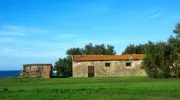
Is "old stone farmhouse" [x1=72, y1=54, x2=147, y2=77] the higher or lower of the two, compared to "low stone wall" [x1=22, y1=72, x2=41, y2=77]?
higher

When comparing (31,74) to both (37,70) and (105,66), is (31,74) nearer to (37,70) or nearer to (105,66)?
(37,70)

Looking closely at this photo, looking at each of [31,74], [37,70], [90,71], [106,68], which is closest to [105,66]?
[106,68]

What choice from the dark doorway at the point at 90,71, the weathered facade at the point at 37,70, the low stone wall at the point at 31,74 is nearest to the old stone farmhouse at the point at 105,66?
the dark doorway at the point at 90,71

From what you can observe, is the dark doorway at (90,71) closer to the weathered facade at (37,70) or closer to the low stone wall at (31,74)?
the weathered facade at (37,70)

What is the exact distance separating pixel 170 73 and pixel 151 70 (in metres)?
3.23

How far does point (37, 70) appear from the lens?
57594 millimetres

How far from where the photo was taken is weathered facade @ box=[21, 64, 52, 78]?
57.1 m

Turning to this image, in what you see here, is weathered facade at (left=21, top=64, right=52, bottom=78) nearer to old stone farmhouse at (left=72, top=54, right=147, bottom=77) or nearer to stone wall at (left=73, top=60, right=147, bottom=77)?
old stone farmhouse at (left=72, top=54, right=147, bottom=77)

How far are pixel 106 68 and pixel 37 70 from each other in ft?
38.6

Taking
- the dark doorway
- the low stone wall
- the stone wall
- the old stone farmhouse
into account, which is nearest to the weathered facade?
the low stone wall

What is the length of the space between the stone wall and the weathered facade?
14.9 ft

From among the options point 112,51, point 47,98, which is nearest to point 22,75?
point 112,51

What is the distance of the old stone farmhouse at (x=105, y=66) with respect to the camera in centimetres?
5562

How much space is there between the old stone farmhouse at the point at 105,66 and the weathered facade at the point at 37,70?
4420mm
